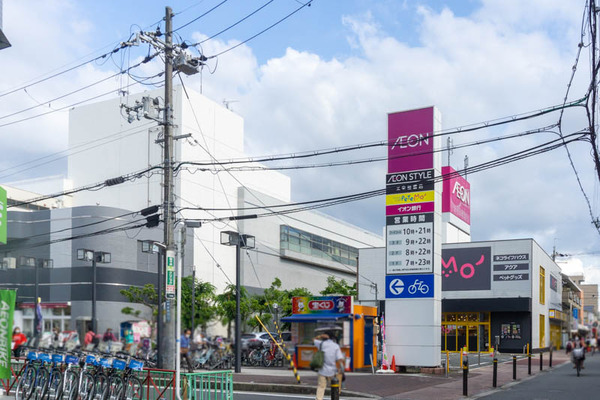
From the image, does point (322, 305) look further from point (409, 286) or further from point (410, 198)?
point (410, 198)

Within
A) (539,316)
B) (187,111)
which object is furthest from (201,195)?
(539,316)

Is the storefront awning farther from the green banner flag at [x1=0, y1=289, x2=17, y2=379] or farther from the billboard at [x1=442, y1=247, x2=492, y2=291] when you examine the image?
the billboard at [x1=442, y1=247, x2=492, y2=291]

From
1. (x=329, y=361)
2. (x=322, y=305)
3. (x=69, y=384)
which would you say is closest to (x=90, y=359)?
(x=69, y=384)

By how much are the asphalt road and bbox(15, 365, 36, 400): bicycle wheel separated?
1200cm

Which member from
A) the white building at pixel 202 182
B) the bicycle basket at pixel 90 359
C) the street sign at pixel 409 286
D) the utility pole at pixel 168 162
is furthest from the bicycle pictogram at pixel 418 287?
the white building at pixel 202 182

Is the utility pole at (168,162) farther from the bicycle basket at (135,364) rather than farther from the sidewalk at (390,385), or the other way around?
the sidewalk at (390,385)

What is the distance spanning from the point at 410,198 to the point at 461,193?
4134 centimetres

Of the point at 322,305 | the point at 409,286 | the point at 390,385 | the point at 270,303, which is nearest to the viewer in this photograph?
the point at 390,385

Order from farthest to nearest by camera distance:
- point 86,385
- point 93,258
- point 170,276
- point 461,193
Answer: point 461,193, point 170,276, point 86,385, point 93,258

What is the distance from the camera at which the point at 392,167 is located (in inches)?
1057

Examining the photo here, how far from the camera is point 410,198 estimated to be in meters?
26.6

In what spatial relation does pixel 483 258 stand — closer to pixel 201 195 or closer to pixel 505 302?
pixel 505 302

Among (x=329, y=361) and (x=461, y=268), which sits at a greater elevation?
(x=461, y=268)

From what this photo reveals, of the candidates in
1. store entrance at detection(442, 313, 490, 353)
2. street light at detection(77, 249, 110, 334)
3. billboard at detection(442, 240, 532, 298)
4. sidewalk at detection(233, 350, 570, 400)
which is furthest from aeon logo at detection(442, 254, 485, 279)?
street light at detection(77, 249, 110, 334)
